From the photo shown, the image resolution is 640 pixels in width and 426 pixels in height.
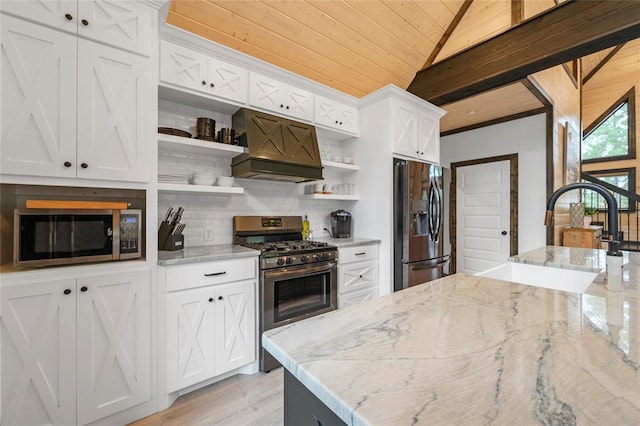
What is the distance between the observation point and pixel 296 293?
2482 mm

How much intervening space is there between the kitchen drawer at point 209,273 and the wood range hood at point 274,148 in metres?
0.82

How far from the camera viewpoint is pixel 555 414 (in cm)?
42

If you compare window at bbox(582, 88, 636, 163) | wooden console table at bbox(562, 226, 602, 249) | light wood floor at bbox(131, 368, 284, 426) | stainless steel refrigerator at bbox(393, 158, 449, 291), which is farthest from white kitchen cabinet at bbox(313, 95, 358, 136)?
window at bbox(582, 88, 636, 163)

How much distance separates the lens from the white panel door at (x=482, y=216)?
15.0ft

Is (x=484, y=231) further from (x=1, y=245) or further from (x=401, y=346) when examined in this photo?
(x=1, y=245)

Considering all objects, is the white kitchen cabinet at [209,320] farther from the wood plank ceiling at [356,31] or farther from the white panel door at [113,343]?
the wood plank ceiling at [356,31]

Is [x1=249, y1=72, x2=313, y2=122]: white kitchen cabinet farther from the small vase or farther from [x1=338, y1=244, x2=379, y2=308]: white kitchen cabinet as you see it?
the small vase

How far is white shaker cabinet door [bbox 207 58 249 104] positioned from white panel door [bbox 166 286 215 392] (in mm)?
1595

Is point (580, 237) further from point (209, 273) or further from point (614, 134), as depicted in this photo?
point (614, 134)

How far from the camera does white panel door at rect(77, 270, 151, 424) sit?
160 centimetres

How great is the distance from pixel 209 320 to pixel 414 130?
9.70ft

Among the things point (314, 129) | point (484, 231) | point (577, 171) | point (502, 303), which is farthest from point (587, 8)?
point (577, 171)

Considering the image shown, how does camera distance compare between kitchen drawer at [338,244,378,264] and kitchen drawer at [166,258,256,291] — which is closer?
kitchen drawer at [166,258,256,291]

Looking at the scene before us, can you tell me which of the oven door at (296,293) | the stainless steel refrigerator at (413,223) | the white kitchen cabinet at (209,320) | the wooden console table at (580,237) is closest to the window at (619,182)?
the wooden console table at (580,237)
